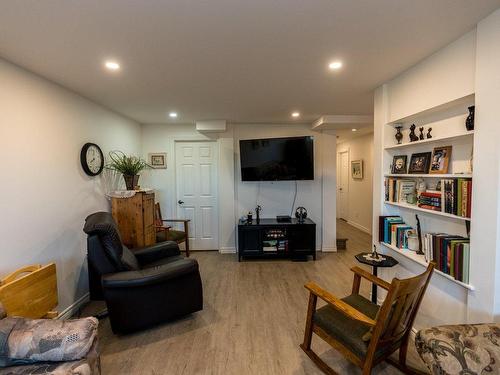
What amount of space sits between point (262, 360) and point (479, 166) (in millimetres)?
1979

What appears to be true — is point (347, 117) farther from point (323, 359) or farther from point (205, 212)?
point (323, 359)

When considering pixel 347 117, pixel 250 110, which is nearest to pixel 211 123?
pixel 250 110

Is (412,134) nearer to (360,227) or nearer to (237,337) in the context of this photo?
(237,337)

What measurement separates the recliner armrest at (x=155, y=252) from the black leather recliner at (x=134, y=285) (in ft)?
1.26

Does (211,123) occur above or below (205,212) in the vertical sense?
above

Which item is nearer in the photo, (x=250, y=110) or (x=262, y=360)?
(x=262, y=360)

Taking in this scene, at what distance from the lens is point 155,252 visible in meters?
3.00

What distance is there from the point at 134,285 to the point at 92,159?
1.64 m

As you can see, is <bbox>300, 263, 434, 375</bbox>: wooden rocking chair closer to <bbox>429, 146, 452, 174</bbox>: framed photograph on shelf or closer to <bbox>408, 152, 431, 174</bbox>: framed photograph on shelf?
<bbox>429, 146, 452, 174</bbox>: framed photograph on shelf

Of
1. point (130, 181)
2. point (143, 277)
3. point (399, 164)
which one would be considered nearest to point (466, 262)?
point (399, 164)

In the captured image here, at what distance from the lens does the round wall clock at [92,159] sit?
2817 millimetres

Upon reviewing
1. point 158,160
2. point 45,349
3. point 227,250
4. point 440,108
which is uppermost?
point 440,108

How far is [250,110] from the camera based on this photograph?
3561 mm

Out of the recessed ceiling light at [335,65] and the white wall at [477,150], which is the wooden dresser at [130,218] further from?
the white wall at [477,150]
